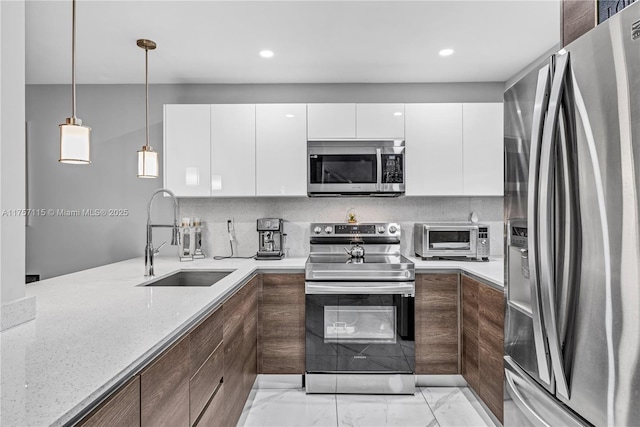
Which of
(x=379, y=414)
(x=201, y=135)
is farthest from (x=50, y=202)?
(x=379, y=414)

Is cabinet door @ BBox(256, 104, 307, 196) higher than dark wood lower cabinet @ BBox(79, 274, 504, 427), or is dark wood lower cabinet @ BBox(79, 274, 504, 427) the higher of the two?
cabinet door @ BBox(256, 104, 307, 196)

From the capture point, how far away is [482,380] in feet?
7.50

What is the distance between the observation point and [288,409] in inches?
95.1

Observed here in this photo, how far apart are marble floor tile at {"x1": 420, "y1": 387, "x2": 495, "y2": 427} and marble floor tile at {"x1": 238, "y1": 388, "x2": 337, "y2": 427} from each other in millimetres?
670

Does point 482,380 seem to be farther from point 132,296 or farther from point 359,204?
point 132,296

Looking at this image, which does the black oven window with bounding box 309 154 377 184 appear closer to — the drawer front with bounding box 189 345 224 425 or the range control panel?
the range control panel

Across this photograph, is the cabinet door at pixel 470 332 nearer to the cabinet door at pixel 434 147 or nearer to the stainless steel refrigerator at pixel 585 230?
the cabinet door at pixel 434 147

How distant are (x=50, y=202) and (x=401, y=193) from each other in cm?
311

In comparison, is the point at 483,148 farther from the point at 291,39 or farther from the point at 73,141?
the point at 73,141

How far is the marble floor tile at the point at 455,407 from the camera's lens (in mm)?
2264

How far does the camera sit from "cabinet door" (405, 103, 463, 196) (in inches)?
116

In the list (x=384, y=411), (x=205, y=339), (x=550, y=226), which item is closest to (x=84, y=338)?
(x=205, y=339)

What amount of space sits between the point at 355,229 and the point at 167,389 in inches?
84.8

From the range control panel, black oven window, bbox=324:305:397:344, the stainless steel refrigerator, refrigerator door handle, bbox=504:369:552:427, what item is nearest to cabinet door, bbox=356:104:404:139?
the range control panel
